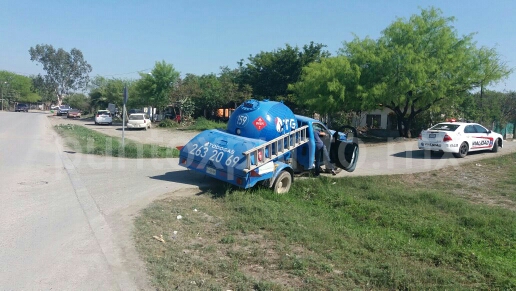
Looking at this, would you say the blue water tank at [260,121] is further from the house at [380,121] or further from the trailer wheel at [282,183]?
the house at [380,121]

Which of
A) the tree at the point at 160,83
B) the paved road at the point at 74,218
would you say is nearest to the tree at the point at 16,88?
the tree at the point at 160,83

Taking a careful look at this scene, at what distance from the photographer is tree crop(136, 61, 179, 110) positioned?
4069cm

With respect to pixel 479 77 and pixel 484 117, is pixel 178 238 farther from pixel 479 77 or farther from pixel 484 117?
pixel 484 117

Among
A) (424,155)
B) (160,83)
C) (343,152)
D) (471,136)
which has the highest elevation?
(160,83)

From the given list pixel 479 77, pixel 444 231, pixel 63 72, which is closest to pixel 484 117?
pixel 479 77

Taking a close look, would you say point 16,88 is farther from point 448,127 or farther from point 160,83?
point 448,127

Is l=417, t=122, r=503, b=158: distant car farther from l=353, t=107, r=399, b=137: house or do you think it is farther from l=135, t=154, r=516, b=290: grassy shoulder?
l=353, t=107, r=399, b=137: house

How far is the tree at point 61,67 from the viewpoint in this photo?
10006cm

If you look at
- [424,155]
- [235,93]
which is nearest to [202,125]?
[235,93]

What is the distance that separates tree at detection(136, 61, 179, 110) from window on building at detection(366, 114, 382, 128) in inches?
772

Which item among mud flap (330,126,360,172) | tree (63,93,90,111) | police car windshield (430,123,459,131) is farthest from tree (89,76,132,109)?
mud flap (330,126,360,172)

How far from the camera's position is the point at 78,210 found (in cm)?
778

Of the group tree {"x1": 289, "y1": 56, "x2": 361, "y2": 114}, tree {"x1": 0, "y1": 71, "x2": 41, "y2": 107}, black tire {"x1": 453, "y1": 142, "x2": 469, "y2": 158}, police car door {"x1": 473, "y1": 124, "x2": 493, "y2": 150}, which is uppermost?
tree {"x1": 0, "y1": 71, "x2": 41, "y2": 107}

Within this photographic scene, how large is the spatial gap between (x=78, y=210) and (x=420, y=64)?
19.7m
